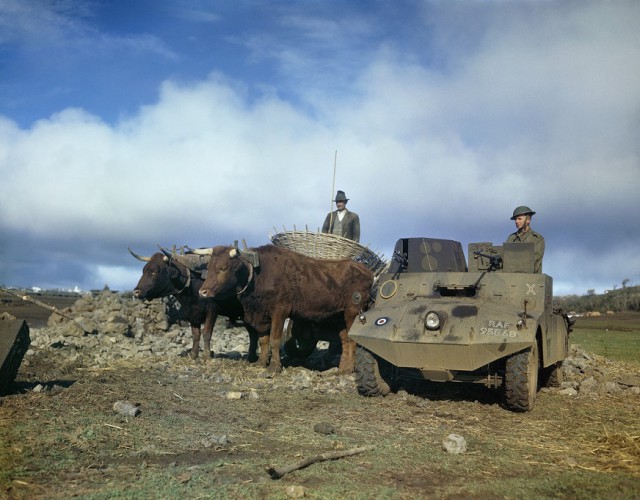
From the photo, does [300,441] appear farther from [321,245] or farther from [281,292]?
[321,245]

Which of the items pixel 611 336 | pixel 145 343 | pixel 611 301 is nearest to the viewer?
pixel 145 343

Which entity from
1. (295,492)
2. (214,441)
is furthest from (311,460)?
(214,441)

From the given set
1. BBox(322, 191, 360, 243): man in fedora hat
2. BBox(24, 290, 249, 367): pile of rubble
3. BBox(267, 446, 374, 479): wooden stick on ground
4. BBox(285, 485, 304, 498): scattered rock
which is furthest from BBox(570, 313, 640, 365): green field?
BBox(285, 485, 304, 498): scattered rock

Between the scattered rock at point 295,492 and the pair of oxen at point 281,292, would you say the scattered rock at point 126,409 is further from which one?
the pair of oxen at point 281,292

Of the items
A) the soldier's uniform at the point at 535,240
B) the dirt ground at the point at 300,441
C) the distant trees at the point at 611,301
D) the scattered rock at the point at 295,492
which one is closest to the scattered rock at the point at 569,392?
the dirt ground at the point at 300,441

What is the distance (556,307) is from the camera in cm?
1023

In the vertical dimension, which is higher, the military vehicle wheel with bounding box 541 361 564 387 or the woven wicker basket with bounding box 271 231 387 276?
the woven wicker basket with bounding box 271 231 387 276

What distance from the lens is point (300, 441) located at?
6156mm

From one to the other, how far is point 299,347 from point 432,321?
552 cm

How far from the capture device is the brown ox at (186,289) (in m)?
12.7

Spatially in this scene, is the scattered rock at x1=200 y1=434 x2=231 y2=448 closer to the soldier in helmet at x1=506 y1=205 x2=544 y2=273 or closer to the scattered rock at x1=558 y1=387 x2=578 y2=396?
the scattered rock at x1=558 y1=387 x2=578 y2=396

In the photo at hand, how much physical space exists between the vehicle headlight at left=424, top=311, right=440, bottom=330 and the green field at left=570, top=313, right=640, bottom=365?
28.9ft

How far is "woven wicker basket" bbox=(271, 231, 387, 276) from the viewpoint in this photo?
12148mm

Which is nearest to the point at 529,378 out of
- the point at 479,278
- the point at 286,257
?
the point at 479,278
